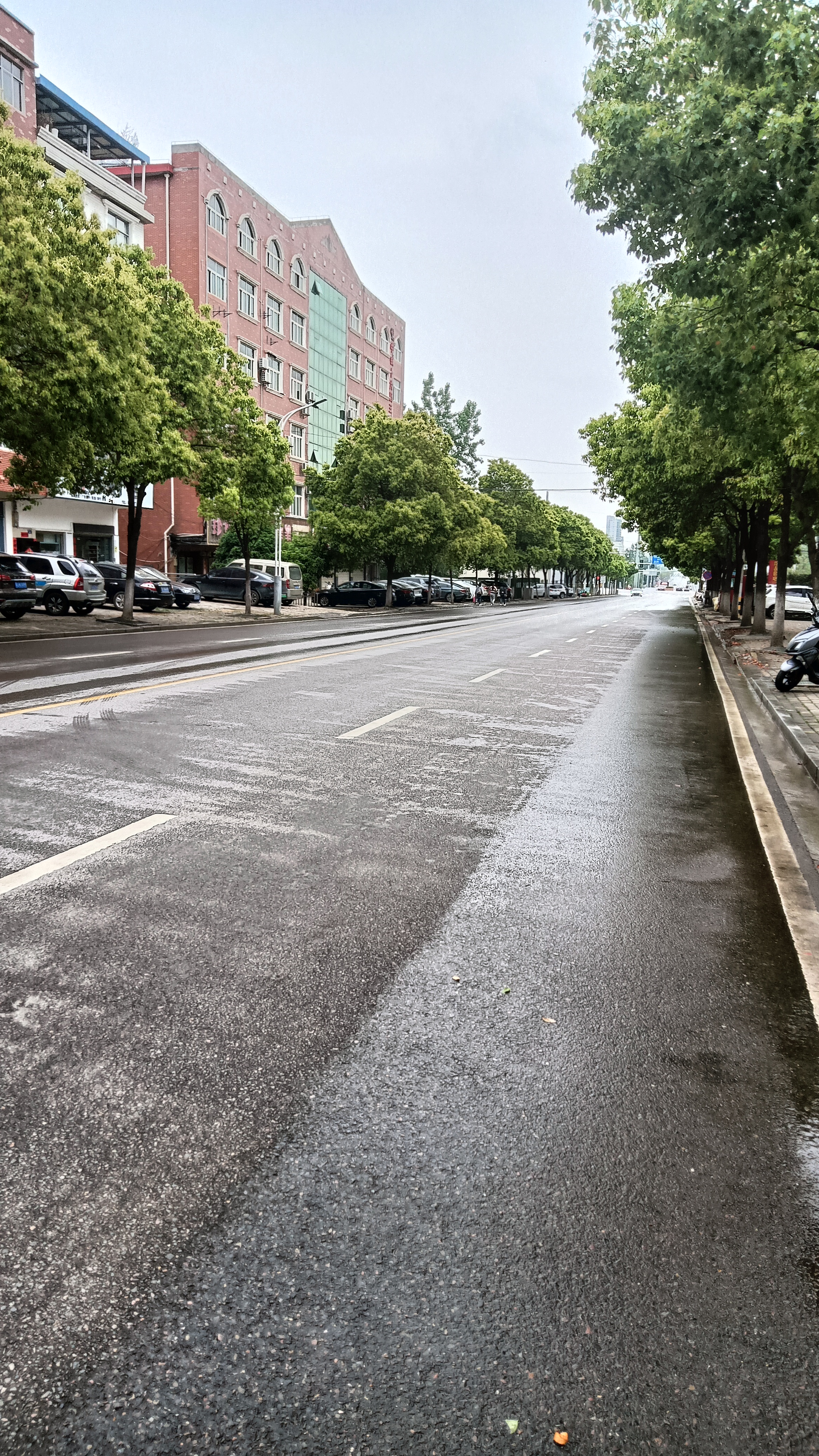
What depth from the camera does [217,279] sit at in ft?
184

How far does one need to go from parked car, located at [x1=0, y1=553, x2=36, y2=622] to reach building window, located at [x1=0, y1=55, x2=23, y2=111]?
22893 millimetres

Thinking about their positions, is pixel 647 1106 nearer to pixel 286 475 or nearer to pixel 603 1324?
pixel 603 1324

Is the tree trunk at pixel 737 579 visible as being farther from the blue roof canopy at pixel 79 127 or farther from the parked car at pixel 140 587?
the blue roof canopy at pixel 79 127

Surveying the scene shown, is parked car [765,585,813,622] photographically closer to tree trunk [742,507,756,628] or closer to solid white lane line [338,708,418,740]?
tree trunk [742,507,756,628]

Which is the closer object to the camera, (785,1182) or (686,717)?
(785,1182)

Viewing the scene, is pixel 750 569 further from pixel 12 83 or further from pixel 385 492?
pixel 12 83

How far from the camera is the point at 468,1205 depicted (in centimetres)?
263

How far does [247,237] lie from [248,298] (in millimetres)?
3288

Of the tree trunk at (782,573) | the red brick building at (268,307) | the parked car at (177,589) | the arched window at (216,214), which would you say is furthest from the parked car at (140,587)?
the arched window at (216,214)

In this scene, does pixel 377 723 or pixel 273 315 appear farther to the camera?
pixel 273 315

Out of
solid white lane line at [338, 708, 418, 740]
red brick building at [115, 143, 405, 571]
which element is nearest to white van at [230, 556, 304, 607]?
red brick building at [115, 143, 405, 571]

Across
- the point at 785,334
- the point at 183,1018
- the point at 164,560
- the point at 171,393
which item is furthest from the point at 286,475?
the point at 183,1018

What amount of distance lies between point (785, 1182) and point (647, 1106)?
1.60 ft

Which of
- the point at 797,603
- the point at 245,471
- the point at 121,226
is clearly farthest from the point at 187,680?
the point at 121,226
